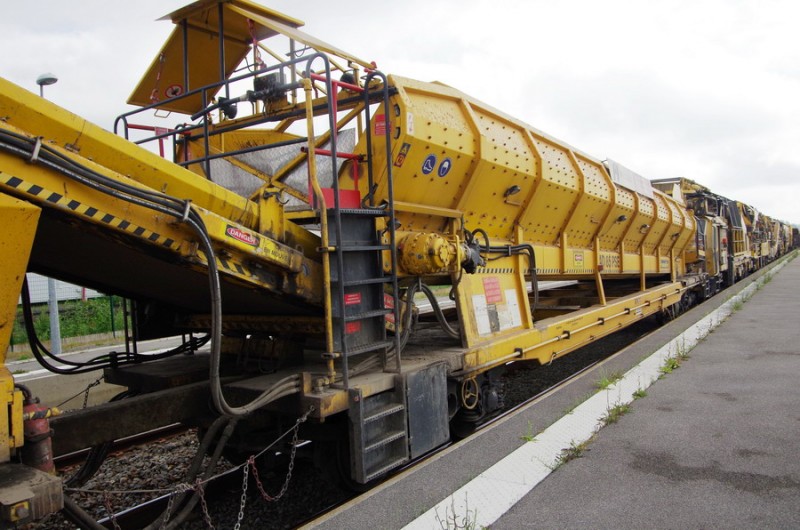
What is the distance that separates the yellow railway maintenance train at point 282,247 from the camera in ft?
8.70

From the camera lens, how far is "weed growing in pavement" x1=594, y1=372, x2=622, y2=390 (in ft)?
18.8

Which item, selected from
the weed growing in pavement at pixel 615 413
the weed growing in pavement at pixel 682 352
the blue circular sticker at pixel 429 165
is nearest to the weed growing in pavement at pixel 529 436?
the weed growing in pavement at pixel 615 413

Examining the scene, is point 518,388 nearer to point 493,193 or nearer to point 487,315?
point 487,315

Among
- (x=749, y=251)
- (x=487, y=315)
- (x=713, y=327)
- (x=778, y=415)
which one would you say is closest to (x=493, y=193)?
(x=487, y=315)

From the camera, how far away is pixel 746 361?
22.6 ft

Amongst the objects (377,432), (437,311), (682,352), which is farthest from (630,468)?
(682,352)

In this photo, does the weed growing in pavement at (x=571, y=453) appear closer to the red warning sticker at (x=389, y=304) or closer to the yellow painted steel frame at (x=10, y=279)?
the red warning sticker at (x=389, y=304)

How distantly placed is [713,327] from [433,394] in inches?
285

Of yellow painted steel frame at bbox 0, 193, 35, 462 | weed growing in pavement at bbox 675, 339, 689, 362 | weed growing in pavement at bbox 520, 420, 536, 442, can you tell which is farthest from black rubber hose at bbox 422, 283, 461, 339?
weed growing in pavement at bbox 675, 339, 689, 362

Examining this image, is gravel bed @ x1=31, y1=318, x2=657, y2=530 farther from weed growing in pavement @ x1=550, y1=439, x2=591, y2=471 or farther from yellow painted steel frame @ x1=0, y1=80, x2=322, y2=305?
weed growing in pavement @ x1=550, y1=439, x2=591, y2=471

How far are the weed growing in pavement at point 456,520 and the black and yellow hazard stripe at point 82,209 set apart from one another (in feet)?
6.84

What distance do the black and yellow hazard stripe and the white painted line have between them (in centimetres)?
207

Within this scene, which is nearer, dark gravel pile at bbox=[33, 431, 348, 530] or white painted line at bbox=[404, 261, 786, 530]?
white painted line at bbox=[404, 261, 786, 530]

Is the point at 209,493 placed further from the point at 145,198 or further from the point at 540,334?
the point at 540,334
